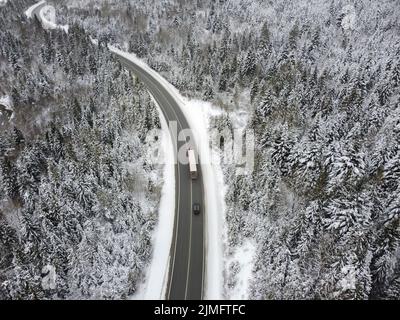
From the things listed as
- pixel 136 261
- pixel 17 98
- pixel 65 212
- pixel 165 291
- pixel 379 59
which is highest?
pixel 379 59

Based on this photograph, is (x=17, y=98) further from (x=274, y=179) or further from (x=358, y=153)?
(x=358, y=153)

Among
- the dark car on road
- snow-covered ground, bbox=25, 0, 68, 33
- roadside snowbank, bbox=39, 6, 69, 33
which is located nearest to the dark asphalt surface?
the dark car on road

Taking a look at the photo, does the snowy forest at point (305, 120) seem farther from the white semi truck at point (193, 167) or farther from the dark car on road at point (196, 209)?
the white semi truck at point (193, 167)

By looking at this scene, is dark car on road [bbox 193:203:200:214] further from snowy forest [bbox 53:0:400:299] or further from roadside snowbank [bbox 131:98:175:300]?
snowy forest [bbox 53:0:400:299]

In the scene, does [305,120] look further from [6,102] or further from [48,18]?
[48,18]

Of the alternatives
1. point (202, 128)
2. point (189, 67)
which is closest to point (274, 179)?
point (202, 128)

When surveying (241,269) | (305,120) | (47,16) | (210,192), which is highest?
(47,16)

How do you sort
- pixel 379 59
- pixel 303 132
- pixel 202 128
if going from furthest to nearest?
1. pixel 379 59
2. pixel 202 128
3. pixel 303 132

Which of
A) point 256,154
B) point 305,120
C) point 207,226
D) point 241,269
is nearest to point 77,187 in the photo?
point 207,226
